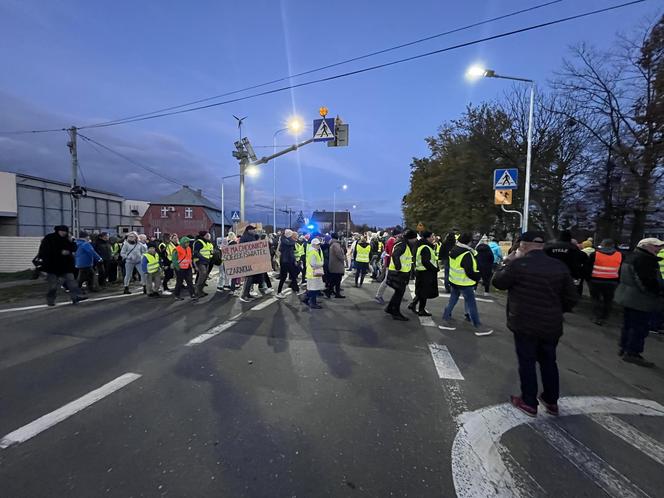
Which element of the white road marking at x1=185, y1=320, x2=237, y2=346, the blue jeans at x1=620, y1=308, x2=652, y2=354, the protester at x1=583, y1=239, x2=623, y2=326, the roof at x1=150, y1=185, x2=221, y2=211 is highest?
the roof at x1=150, y1=185, x2=221, y2=211

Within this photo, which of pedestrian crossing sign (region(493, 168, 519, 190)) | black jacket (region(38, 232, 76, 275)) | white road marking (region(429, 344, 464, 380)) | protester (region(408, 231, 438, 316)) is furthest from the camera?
pedestrian crossing sign (region(493, 168, 519, 190))

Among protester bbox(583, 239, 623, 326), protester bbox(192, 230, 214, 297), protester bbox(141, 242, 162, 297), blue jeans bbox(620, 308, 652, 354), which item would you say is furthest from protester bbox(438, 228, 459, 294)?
protester bbox(141, 242, 162, 297)

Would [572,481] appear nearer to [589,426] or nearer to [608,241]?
[589,426]

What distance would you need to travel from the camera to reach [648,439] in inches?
122

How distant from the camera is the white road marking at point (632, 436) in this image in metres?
2.91

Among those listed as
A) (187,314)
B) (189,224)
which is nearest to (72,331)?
(187,314)

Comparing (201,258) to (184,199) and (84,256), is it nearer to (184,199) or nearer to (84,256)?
(84,256)

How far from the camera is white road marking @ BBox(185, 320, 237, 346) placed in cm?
559

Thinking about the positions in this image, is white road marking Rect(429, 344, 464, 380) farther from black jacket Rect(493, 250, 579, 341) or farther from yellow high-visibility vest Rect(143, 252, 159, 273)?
yellow high-visibility vest Rect(143, 252, 159, 273)

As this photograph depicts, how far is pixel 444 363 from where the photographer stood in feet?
16.0

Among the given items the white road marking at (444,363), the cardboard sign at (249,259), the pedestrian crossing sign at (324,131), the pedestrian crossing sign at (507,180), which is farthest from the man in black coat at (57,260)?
A: the pedestrian crossing sign at (507,180)

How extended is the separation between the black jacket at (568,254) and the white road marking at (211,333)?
6512 millimetres

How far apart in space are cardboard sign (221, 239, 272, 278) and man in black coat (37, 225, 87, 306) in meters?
3.80

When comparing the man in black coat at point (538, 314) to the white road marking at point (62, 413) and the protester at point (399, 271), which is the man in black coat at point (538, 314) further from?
the white road marking at point (62, 413)
